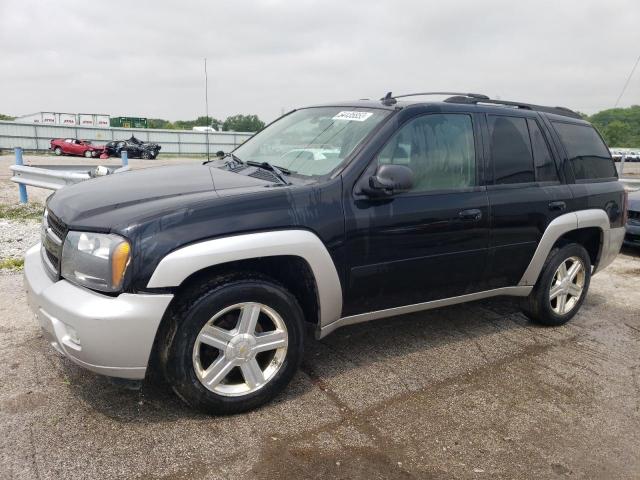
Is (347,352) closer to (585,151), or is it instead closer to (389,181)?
(389,181)

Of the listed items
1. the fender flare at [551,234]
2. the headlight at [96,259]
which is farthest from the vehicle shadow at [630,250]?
the headlight at [96,259]

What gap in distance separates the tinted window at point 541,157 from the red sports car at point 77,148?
99.6 ft

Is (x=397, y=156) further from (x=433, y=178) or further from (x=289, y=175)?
(x=289, y=175)

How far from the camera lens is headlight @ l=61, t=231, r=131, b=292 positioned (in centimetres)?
251

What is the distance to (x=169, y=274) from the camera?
255 centimetres

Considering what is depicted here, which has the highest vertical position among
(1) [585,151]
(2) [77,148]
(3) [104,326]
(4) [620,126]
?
(4) [620,126]

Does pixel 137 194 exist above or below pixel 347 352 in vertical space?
above

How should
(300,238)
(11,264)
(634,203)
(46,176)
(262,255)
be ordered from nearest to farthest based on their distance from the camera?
(262,255) < (300,238) < (11,264) < (46,176) < (634,203)

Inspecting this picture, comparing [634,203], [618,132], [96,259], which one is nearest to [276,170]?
[96,259]

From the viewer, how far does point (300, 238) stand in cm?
293

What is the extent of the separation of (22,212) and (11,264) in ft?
10.4

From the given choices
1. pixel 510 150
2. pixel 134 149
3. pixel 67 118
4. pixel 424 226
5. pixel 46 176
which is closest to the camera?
pixel 424 226

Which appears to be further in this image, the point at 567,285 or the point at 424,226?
the point at 567,285

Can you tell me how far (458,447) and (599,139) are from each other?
3429 millimetres
